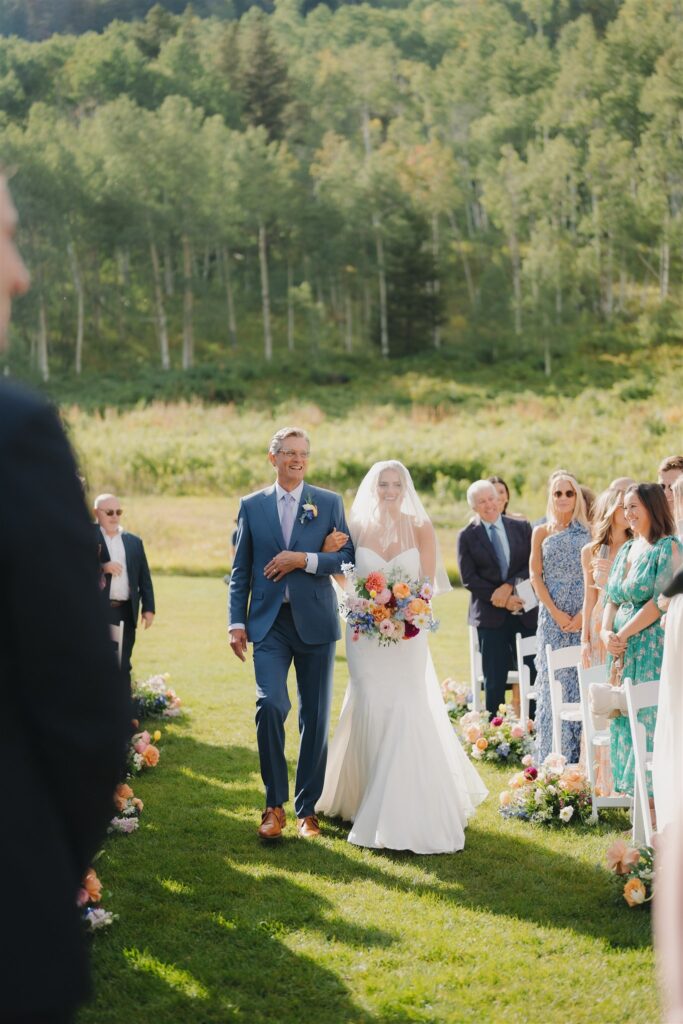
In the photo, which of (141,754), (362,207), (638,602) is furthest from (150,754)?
(362,207)

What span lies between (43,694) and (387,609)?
5477 millimetres

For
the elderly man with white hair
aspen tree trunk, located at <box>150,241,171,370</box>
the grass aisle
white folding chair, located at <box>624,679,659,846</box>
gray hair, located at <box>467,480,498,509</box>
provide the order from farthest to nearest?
1. aspen tree trunk, located at <box>150,241,171,370</box>
2. the elderly man with white hair
3. gray hair, located at <box>467,480,498,509</box>
4. white folding chair, located at <box>624,679,659,846</box>
5. the grass aisle

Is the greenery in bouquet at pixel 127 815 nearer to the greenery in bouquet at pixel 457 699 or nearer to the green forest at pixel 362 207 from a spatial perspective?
the greenery in bouquet at pixel 457 699

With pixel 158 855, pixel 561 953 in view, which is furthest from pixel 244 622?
pixel 561 953

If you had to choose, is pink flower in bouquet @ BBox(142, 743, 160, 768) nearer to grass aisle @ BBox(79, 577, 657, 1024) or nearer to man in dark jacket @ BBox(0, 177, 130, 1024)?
grass aisle @ BBox(79, 577, 657, 1024)

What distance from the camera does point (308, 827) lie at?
7.00m

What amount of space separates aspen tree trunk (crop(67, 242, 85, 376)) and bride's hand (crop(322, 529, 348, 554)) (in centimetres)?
4948

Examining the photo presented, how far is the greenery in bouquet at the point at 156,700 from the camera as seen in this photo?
10.6 metres

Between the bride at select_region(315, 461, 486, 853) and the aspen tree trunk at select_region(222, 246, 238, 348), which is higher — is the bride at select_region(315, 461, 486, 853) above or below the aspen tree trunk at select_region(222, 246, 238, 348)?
below

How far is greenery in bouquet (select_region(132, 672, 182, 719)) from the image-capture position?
416 inches

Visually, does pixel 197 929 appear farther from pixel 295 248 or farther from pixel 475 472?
pixel 295 248

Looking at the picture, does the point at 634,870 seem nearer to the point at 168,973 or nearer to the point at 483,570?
the point at 168,973

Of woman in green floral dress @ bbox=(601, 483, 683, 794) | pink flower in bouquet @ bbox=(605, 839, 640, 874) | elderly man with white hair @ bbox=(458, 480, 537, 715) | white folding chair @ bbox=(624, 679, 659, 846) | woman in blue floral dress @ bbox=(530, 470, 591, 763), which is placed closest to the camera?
pink flower in bouquet @ bbox=(605, 839, 640, 874)

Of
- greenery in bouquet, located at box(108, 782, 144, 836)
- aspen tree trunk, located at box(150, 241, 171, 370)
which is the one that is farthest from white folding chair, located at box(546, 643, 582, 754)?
aspen tree trunk, located at box(150, 241, 171, 370)
